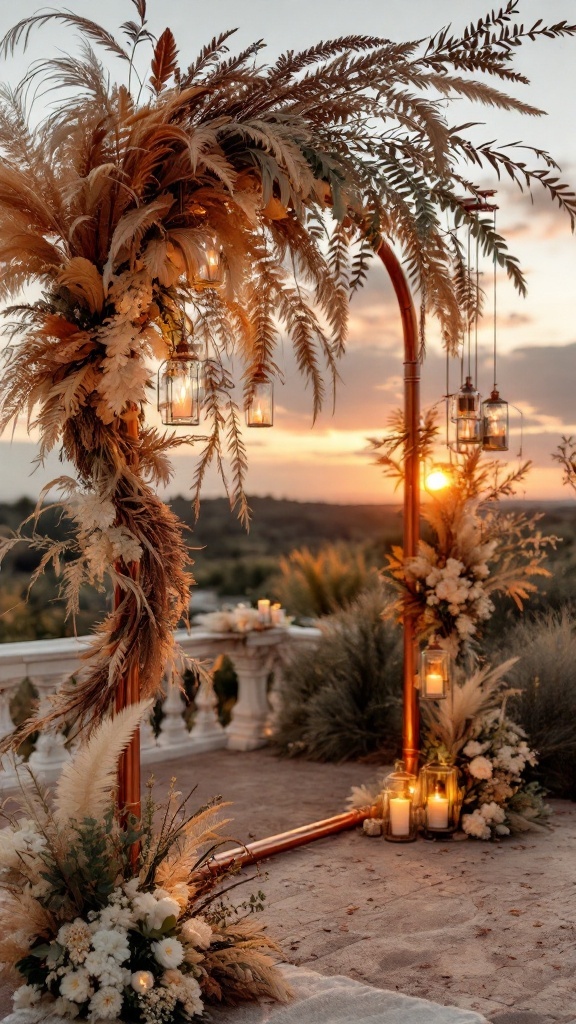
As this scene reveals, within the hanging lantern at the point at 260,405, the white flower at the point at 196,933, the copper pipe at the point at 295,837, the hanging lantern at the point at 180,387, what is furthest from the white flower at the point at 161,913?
the hanging lantern at the point at 260,405

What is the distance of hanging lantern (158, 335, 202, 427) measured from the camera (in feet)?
10.6

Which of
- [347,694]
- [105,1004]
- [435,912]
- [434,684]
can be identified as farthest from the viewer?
[347,694]

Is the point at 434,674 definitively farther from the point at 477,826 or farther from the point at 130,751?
the point at 130,751

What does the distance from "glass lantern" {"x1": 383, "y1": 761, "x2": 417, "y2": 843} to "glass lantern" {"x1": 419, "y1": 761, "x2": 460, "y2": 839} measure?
8 centimetres

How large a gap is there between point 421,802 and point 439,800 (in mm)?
116

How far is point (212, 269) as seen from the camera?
3.46 meters

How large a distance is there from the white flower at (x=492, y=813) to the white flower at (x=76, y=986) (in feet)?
8.27

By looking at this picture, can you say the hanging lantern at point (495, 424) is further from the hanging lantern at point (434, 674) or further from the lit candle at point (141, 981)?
the lit candle at point (141, 981)

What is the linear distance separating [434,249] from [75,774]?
2.03 m

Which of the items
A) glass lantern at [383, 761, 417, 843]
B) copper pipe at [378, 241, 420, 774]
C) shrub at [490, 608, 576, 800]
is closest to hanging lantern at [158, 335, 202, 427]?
copper pipe at [378, 241, 420, 774]

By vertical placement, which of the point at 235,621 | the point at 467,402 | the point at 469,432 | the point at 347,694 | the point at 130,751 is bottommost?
the point at 347,694

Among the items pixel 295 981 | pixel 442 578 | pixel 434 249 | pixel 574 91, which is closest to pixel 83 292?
pixel 434 249

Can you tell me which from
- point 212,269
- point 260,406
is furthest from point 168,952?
point 212,269

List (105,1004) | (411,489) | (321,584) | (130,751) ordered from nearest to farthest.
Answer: (105,1004) < (130,751) < (411,489) < (321,584)
